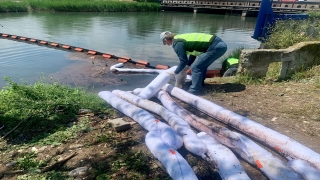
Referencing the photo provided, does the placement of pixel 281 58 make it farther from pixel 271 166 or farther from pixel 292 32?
pixel 271 166

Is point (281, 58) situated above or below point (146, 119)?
above

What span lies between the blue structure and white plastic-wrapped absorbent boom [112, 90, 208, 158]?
21.1 feet

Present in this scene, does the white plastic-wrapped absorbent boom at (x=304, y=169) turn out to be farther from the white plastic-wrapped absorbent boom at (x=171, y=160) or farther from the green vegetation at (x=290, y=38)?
the green vegetation at (x=290, y=38)

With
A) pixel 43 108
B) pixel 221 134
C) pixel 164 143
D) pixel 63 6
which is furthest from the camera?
pixel 63 6

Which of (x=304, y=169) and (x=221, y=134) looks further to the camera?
(x=221, y=134)

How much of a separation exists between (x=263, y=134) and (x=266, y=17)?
720 cm

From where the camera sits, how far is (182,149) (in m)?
3.18

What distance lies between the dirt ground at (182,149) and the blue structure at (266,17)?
4.36 metres

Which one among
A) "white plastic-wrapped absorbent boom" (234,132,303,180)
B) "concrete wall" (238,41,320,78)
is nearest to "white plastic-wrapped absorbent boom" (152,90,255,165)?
"white plastic-wrapped absorbent boom" (234,132,303,180)

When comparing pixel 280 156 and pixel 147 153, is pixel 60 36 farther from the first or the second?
pixel 280 156

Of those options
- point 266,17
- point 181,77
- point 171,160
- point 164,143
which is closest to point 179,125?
point 164,143

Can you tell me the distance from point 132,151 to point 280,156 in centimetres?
187

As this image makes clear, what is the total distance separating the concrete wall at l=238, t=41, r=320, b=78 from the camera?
221 inches

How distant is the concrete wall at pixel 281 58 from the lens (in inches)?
221
